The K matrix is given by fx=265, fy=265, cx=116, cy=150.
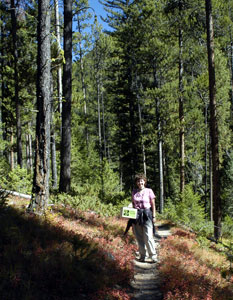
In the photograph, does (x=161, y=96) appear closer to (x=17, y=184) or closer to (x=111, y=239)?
(x=17, y=184)

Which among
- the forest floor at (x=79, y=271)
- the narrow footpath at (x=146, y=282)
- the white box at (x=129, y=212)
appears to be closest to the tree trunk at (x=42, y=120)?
the forest floor at (x=79, y=271)

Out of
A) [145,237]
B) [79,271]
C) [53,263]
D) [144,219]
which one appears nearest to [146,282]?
[145,237]

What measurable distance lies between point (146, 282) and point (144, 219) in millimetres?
1534

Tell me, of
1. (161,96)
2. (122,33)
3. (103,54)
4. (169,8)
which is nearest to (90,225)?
(161,96)

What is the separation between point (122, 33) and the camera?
19188mm

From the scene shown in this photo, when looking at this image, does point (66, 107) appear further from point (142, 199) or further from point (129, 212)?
point (129, 212)

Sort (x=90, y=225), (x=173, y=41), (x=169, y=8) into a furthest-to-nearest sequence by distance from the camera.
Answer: (x=173, y=41) → (x=169, y=8) → (x=90, y=225)

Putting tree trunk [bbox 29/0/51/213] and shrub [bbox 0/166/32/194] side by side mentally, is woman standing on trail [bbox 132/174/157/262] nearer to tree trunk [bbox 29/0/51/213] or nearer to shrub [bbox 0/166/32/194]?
tree trunk [bbox 29/0/51/213]

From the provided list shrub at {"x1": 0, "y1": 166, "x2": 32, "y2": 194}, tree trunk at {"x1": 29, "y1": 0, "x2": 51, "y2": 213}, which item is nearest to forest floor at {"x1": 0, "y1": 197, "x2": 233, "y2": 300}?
tree trunk at {"x1": 29, "y1": 0, "x2": 51, "y2": 213}

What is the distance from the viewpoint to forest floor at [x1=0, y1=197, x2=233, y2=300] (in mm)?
4199

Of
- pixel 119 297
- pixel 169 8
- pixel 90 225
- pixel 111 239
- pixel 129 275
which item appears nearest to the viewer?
pixel 119 297

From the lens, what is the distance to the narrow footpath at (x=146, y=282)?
5.17m

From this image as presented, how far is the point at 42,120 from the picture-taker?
23.2 ft

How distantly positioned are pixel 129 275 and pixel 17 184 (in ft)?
27.0
